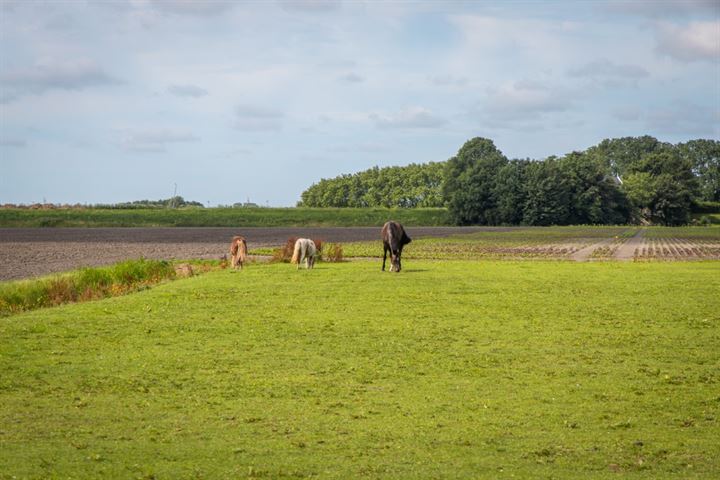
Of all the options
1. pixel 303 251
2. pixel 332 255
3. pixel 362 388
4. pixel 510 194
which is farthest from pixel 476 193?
pixel 362 388

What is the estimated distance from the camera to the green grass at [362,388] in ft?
29.9

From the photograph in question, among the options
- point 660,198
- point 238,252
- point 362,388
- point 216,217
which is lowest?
point 362,388

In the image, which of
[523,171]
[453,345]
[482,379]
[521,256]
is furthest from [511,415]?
[523,171]

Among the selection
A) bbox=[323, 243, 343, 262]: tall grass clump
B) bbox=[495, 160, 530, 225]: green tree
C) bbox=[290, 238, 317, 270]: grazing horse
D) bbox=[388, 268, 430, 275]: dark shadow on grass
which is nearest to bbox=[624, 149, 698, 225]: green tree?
bbox=[495, 160, 530, 225]: green tree

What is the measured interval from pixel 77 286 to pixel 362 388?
685 inches

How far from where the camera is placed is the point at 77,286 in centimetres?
2767

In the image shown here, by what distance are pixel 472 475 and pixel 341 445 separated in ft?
5.23

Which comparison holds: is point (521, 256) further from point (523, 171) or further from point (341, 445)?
point (523, 171)

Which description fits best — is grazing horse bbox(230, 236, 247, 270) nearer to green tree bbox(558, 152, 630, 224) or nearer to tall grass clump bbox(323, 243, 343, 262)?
tall grass clump bbox(323, 243, 343, 262)

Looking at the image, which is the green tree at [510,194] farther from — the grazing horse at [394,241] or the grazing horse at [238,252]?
the grazing horse at [394,241]

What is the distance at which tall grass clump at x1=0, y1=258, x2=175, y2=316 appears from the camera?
955 inches

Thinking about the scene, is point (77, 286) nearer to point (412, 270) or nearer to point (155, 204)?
point (412, 270)

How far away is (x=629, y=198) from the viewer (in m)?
143

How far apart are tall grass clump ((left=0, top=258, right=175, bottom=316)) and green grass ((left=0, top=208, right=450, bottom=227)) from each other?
94.2m
